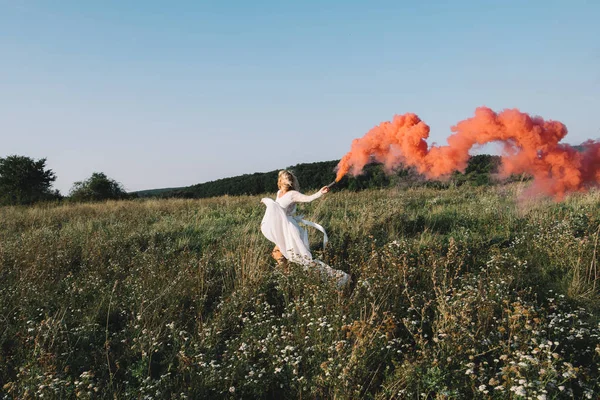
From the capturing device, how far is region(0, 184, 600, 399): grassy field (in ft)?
11.2

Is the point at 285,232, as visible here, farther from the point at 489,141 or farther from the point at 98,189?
the point at 98,189

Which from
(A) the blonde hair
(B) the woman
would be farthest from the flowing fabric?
(A) the blonde hair

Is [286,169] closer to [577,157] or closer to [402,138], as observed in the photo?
[402,138]

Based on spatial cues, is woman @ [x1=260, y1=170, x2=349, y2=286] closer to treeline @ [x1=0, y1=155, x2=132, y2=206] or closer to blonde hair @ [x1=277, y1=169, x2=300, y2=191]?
blonde hair @ [x1=277, y1=169, x2=300, y2=191]

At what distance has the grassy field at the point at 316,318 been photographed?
341cm

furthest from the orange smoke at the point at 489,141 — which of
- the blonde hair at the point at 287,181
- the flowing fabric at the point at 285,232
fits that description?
the flowing fabric at the point at 285,232

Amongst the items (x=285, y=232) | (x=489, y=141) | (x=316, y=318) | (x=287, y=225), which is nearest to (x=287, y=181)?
(x=287, y=225)

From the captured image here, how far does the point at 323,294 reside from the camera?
4.88 m

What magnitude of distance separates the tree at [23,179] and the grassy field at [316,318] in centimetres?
2803

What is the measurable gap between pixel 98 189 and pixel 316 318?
38205 mm

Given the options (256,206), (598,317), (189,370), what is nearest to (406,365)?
(189,370)

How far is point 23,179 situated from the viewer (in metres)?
34.0

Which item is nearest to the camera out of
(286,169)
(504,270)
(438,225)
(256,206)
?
(504,270)

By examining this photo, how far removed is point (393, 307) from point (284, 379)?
1.81 metres
